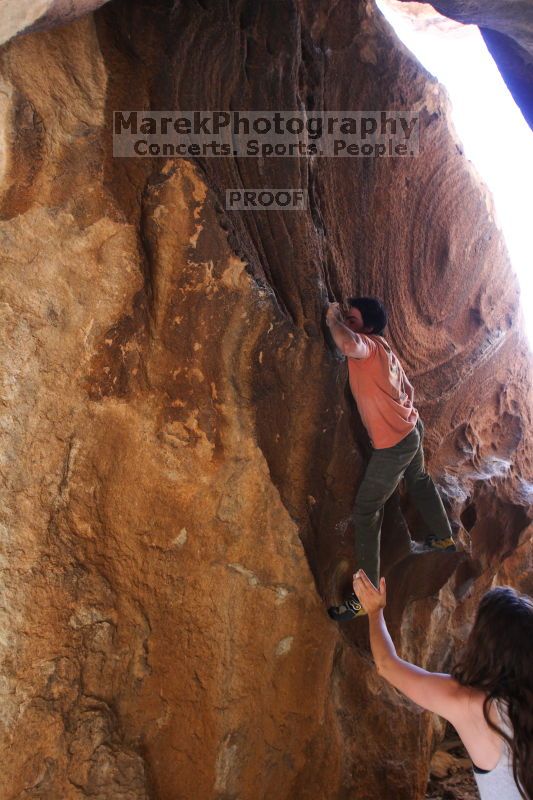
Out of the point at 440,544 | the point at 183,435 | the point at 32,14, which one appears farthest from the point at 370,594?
the point at 32,14

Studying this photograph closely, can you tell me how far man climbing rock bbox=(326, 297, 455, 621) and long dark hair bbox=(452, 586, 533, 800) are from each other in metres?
1.03

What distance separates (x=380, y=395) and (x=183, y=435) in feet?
2.73

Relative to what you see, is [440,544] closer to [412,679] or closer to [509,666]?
[412,679]

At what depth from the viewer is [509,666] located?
166cm

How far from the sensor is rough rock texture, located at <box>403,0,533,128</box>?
316 cm

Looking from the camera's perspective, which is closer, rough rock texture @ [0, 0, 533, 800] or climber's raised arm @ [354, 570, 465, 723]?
climber's raised arm @ [354, 570, 465, 723]

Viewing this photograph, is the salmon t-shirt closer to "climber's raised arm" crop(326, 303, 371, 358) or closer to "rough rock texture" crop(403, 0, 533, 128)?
"climber's raised arm" crop(326, 303, 371, 358)

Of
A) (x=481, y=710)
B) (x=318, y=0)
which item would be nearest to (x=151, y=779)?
(x=481, y=710)

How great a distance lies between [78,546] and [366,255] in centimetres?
195

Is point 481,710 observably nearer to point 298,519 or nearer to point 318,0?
point 298,519

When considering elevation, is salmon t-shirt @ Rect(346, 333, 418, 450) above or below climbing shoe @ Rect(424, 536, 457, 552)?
above

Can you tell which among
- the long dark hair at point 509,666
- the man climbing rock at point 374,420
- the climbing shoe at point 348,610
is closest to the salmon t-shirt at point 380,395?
the man climbing rock at point 374,420

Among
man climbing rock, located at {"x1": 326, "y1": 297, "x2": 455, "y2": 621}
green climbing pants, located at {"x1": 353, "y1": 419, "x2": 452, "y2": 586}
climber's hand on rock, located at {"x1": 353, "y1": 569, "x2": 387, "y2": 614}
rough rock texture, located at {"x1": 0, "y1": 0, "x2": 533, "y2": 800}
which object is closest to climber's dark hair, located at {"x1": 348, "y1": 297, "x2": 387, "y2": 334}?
man climbing rock, located at {"x1": 326, "y1": 297, "x2": 455, "y2": 621}

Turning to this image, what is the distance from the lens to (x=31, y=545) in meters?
2.19
